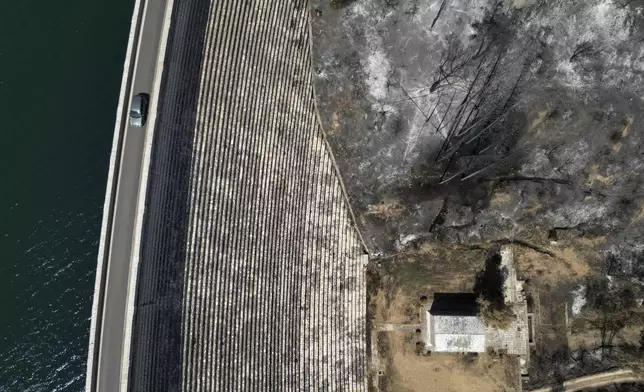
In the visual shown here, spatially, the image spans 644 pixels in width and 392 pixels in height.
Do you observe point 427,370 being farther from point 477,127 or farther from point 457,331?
point 477,127

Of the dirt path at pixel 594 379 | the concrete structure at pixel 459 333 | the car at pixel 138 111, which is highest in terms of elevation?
the car at pixel 138 111

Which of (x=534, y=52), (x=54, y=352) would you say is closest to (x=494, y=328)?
(x=534, y=52)

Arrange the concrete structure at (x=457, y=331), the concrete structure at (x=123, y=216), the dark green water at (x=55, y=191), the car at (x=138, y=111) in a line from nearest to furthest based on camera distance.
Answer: the concrete structure at (x=123, y=216) → the car at (x=138, y=111) → the concrete structure at (x=457, y=331) → the dark green water at (x=55, y=191)

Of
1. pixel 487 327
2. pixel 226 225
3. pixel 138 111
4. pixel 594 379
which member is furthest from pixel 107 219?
pixel 594 379

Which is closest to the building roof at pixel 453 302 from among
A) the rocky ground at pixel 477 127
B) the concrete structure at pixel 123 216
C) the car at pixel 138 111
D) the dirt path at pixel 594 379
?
the rocky ground at pixel 477 127

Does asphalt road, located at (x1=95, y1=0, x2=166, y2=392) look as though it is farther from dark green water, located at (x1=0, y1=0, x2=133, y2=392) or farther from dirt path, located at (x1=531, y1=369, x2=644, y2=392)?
dirt path, located at (x1=531, y1=369, x2=644, y2=392)

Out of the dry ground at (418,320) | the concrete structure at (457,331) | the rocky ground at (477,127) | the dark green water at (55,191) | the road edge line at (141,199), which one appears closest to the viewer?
the road edge line at (141,199)

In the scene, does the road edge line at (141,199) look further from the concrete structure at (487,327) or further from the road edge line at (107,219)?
the concrete structure at (487,327)

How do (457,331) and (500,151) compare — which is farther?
(500,151)
